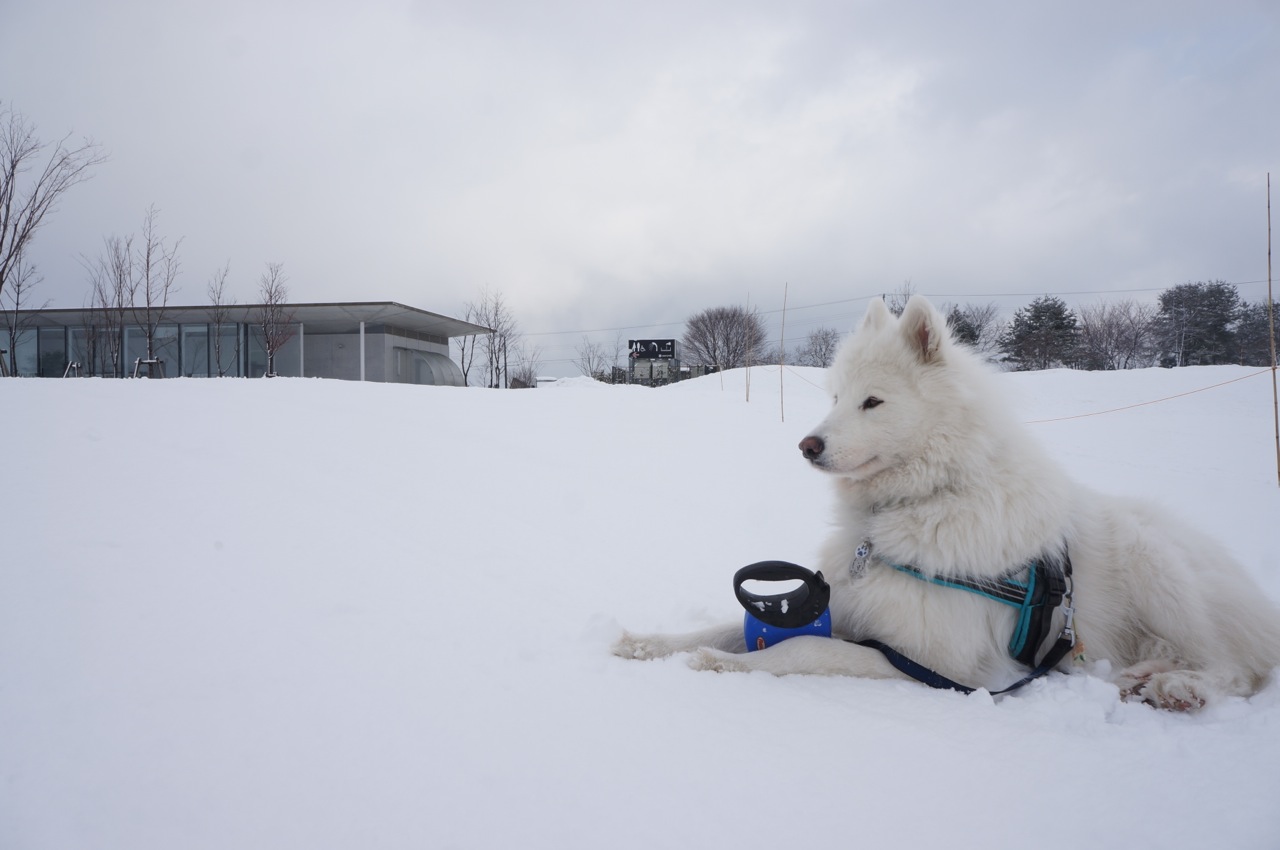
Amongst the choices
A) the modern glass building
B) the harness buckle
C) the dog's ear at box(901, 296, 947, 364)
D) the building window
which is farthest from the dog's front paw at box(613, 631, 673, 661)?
the building window

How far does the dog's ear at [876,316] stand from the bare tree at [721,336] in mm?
45632

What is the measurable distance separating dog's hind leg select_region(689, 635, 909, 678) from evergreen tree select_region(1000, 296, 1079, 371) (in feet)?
125

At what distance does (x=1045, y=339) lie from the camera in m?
33.5

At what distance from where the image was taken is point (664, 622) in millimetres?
2699

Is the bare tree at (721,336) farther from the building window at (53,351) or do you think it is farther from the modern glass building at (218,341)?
the building window at (53,351)

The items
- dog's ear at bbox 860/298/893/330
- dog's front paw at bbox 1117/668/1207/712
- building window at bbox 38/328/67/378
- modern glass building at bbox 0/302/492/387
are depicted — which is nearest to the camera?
dog's front paw at bbox 1117/668/1207/712

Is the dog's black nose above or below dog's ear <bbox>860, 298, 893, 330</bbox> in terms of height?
below

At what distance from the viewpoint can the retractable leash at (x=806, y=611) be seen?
80.8 inches

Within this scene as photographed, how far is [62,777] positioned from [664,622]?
204 centimetres

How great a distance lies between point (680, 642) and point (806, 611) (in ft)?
1.73

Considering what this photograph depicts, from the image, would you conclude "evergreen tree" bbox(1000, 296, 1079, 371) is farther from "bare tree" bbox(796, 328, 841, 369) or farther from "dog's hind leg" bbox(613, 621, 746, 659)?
"dog's hind leg" bbox(613, 621, 746, 659)

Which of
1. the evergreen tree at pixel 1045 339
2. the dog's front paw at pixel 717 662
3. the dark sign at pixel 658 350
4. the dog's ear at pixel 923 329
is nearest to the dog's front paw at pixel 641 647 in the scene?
the dog's front paw at pixel 717 662

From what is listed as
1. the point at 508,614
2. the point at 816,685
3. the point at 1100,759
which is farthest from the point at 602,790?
the point at 1100,759

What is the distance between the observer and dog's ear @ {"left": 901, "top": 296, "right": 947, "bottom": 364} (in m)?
2.28
